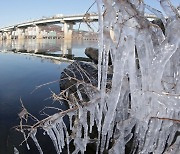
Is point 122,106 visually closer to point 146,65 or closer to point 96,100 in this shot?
point 96,100

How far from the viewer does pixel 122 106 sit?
15.2 ft

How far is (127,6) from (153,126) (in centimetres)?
201

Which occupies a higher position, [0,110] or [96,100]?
[96,100]

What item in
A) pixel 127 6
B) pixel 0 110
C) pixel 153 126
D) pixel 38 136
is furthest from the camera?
pixel 0 110

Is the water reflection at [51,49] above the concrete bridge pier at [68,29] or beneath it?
beneath

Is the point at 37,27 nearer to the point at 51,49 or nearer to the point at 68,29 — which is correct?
the point at 68,29

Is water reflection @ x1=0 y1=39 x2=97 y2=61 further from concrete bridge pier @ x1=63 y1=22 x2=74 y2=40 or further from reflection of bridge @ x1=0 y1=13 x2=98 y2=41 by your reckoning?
reflection of bridge @ x1=0 y1=13 x2=98 y2=41

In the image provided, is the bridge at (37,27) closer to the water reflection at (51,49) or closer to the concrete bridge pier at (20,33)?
the concrete bridge pier at (20,33)

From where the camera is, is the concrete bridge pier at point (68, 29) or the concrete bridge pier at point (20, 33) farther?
the concrete bridge pier at point (20, 33)

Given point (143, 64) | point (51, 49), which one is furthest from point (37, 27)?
point (143, 64)

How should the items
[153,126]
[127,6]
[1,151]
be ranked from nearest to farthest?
[127,6]
[153,126]
[1,151]

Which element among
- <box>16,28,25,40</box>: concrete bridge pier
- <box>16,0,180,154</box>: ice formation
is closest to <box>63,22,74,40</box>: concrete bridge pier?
<box>16,28,25,40</box>: concrete bridge pier

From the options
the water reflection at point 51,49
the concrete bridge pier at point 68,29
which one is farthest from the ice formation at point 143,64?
the concrete bridge pier at point 68,29

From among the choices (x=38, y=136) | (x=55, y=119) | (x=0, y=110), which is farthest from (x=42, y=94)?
(x=55, y=119)
